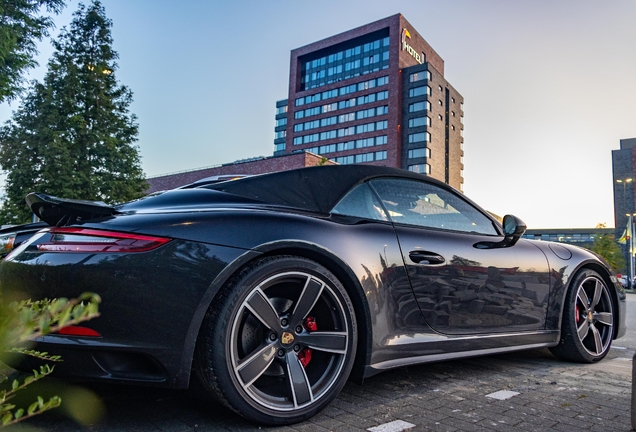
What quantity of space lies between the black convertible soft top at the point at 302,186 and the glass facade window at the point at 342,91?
6980 cm

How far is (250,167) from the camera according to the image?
37.2 m

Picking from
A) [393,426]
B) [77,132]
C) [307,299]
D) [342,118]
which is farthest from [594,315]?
[342,118]

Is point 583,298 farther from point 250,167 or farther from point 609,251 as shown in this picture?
point 609,251

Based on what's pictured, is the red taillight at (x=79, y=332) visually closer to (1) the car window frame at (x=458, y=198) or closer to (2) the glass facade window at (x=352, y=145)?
(1) the car window frame at (x=458, y=198)

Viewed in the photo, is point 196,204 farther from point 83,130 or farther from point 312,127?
point 312,127

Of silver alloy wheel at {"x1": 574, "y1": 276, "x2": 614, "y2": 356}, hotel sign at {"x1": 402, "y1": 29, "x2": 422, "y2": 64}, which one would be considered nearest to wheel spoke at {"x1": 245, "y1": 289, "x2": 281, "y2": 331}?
silver alloy wheel at {"x1": 574, "y1": 276, "x2": 614, "y2": 356}

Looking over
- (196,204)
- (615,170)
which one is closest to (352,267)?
(196,204)

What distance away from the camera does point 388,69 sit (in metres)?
69.0

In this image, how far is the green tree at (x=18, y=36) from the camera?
13164mm

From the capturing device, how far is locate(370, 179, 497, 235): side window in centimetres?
286

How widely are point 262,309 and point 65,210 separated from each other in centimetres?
96

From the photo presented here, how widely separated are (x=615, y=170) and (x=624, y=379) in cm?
8358

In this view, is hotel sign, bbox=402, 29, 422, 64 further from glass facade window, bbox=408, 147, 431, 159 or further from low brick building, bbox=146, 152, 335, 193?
low brick building, bbox=146, 152, 335, 193

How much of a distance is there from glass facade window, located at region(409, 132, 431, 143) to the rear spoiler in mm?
67188
